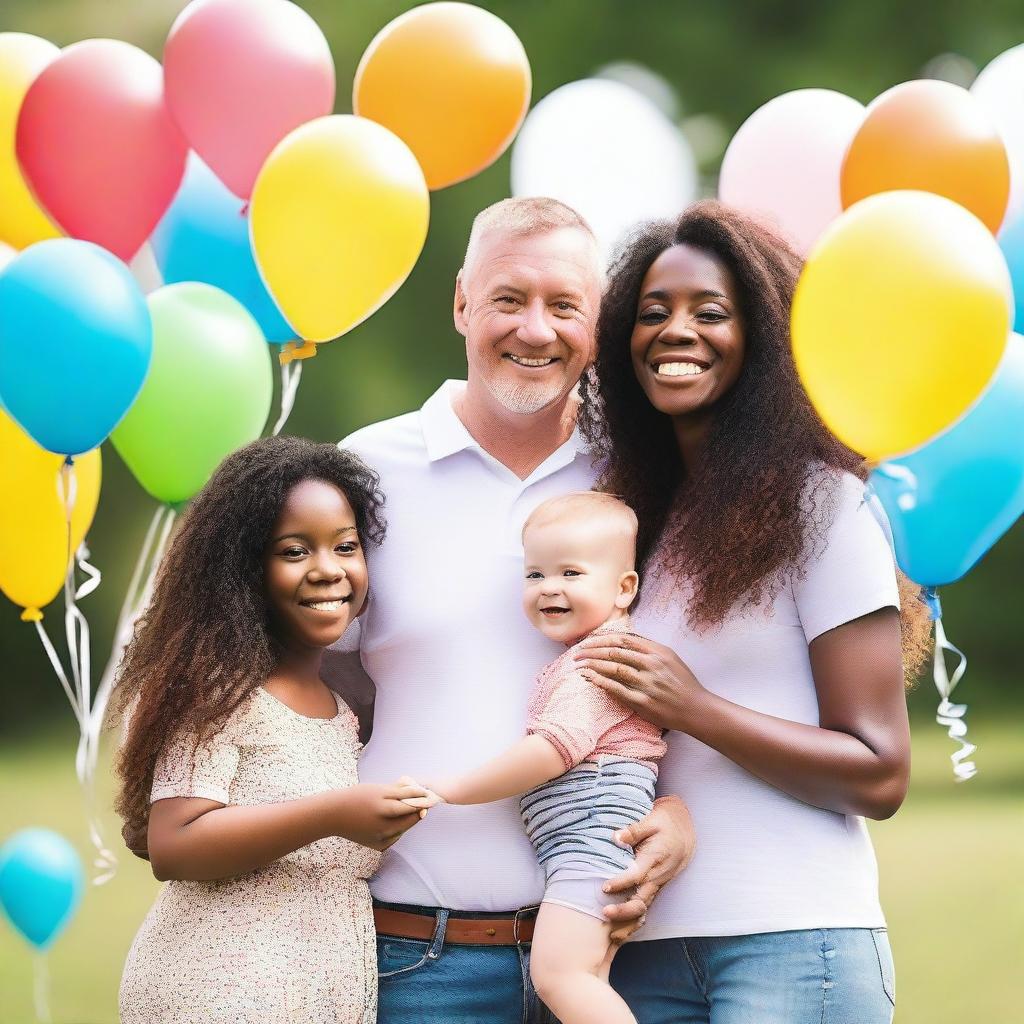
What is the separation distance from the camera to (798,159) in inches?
129

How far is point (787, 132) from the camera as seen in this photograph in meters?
3.28

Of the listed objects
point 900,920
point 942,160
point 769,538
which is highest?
point 942,160

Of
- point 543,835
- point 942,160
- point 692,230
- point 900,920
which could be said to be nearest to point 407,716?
point 543,835

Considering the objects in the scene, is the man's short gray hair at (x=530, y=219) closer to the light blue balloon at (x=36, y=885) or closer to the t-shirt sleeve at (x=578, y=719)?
the t-shirt sleeve at (x=578, y=719)

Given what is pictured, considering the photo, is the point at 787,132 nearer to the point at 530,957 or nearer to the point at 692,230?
the point at 692,230

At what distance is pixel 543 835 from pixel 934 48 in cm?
1215

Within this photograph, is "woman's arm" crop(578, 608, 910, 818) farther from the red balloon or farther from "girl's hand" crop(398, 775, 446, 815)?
the red balloon

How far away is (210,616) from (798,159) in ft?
5.49

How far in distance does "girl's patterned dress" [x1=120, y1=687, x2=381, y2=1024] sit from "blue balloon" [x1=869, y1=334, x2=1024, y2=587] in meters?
1.06

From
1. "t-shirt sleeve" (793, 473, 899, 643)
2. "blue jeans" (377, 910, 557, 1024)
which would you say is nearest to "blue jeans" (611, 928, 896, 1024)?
"blue jeans" (377, 910, 557, 1024)

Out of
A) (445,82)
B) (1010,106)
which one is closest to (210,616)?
(445,82)

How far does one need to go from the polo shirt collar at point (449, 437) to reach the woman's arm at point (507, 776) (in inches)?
21.4

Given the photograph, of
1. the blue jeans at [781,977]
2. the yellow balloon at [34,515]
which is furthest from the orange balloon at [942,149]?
the yellow balloon at [34,515]

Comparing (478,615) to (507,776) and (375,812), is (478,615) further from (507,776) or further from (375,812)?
(375,812)
